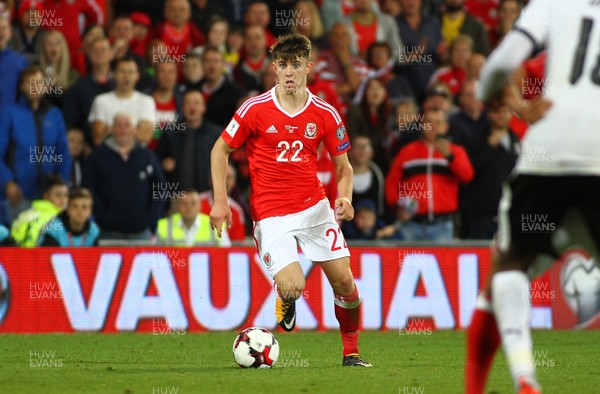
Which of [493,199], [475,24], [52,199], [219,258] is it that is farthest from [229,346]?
[475,24]

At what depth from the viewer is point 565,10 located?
227 inches

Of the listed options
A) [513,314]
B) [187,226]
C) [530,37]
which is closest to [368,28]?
[187,226]

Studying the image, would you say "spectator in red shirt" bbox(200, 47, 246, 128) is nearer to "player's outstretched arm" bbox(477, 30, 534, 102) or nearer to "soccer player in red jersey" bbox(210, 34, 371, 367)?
"soccer player in red jersey" bbox(210, 34, 371, 367)

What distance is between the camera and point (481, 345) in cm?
593

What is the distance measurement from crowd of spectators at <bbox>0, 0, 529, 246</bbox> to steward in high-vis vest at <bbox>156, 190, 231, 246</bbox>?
0.02m

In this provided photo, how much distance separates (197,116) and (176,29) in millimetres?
1825

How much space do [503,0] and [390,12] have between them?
4.89 feet

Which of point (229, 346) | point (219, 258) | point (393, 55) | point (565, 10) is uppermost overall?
point (393, 55)

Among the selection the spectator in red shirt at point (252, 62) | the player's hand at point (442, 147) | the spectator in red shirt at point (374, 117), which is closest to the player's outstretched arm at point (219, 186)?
the player's hand at point (442, 147)

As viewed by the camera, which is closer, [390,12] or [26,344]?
[26,344]

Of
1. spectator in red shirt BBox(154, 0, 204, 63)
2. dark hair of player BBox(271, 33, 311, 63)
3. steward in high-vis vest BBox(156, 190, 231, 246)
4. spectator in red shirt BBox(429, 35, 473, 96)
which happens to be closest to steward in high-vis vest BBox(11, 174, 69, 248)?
steward in high-vis vest BBox(156, 190, 231, 246)

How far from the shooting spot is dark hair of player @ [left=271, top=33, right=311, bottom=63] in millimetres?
8790

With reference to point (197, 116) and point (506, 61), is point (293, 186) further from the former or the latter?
point (197, 116)

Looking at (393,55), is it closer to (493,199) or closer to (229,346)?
(493,199)
